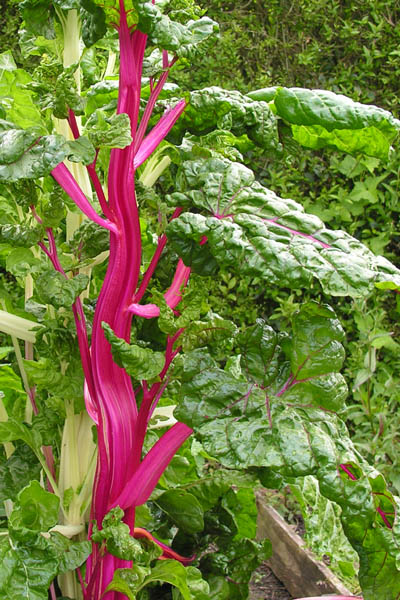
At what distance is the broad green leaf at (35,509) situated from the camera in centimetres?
78

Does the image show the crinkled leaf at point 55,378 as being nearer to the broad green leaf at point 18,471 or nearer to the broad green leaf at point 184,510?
the broad green leaf at point 18,471

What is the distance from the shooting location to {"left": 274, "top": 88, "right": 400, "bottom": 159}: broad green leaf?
33.9 inches

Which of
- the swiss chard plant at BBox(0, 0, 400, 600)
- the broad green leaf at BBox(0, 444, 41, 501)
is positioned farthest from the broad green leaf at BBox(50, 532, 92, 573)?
the broad green leaf at BBox(0, 444, 41, 501)

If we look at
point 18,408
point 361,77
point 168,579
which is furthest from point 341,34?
point 168,579

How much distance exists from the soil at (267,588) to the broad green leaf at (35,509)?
83 centimetres

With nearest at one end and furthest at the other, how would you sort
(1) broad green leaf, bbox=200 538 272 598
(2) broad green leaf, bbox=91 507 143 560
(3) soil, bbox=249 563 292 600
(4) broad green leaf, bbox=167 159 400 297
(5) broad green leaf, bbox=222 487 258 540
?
(4) broad green leaf, bbox=167 159 400 297, (2) broad green leaf, bbox=91 507 143 560, (1) broad green leaf, bbox=200 538 272 598, (5) broad green leaf, bbox=222 487 258 540, (3) soil, bbox=249 563 292 600

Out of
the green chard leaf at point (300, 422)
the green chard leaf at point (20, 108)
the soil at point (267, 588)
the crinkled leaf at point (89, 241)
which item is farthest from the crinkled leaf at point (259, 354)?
the soil at point (267, 588)

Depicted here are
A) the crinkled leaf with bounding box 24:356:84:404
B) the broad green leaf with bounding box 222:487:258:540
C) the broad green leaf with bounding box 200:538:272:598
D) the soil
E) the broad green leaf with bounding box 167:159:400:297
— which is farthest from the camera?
the soil

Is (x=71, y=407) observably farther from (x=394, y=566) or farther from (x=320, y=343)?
(x=394, y=566)

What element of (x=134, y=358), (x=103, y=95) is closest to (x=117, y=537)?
(x=134, y=358)

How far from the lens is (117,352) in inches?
28.7

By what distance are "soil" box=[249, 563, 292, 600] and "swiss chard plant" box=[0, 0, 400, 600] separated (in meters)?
0.50

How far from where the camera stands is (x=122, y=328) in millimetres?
802

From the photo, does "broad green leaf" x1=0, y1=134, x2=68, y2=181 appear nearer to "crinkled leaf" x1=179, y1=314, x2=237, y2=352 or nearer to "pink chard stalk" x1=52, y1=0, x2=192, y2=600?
"pink chard stalk" x1=52, y1=0, x2=192, y2=600
